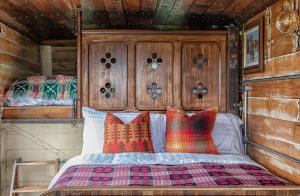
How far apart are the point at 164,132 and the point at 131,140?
0.36m

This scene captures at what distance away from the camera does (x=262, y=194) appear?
1580 mm

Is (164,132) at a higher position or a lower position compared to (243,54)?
lower

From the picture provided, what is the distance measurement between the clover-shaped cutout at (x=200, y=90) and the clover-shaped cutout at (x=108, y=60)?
79 centimetres

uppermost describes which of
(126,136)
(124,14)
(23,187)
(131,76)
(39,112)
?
(124,14)

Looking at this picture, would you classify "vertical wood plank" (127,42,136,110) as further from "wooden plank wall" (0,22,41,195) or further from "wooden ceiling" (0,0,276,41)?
"wooden plank wall" (0,22,41,195)

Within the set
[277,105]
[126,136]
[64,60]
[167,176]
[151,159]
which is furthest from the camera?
[64,60]

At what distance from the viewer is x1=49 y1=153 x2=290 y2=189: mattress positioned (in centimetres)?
207

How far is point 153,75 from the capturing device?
3346 millimetres

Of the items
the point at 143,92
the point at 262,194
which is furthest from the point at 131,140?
the point at 262,194

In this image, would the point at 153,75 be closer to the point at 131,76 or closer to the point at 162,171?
the point at 131,76

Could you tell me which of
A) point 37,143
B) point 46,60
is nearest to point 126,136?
point 37,143

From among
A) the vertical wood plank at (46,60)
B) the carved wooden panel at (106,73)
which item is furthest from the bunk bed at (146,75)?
the vertical wood plank at (46,60)

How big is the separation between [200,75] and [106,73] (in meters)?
0.87

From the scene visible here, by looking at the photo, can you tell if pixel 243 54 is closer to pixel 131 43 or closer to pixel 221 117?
pixel 221 117
